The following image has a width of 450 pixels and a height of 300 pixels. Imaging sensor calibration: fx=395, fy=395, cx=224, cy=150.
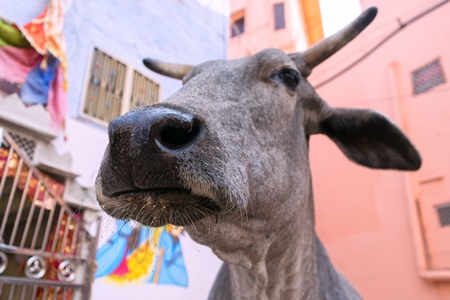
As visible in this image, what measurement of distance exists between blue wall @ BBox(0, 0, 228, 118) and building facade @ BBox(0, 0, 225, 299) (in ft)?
0.06

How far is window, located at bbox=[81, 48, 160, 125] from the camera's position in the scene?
564cm

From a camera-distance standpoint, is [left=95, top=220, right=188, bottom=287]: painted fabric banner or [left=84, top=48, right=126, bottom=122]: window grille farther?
[left=84, top=48, right=126, bottom=122]: window grille

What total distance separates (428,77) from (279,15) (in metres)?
2.68

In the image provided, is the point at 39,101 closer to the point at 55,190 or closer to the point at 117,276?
the point at 55,190

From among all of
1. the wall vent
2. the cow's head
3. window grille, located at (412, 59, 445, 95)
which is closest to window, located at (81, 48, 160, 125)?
the cow's head

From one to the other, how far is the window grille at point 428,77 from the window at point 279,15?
2415 millimetres

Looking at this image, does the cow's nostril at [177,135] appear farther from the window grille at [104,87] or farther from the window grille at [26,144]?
the window grille at [104,87]

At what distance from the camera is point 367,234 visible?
6.88m

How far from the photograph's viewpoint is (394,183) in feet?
21.9

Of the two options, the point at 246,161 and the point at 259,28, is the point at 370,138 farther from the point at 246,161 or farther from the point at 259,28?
the point at 259,28

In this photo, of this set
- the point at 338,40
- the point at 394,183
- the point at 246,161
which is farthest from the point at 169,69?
the point at 394,183

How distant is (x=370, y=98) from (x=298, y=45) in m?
3.66

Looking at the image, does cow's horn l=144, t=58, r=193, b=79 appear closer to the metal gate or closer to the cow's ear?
the cow's ear

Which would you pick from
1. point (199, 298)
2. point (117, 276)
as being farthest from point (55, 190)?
point (199, 298)
